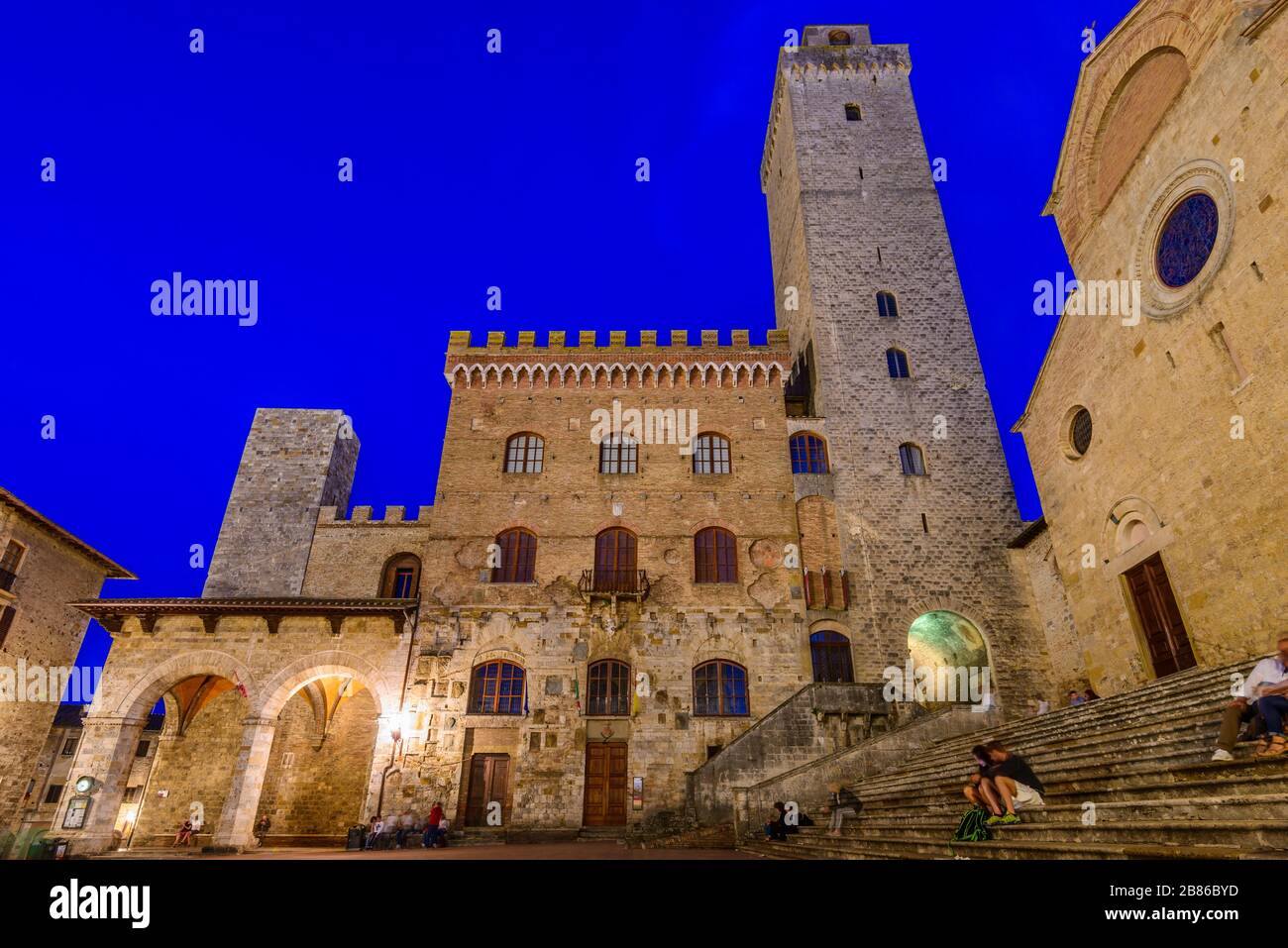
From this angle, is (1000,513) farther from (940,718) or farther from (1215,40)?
(1215,40)

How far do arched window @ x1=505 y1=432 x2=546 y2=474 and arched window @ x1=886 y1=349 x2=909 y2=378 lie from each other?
13.6 m

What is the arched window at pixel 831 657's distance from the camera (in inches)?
797

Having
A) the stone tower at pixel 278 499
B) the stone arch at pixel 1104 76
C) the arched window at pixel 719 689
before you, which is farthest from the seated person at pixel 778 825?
the stone tower at pixel 278 499

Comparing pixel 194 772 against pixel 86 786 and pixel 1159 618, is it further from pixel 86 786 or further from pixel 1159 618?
pixel 1159 618

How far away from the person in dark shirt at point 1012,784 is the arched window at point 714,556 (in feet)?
40.8

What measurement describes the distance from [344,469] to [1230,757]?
28.4 m

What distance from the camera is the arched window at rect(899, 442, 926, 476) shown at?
23.0 m

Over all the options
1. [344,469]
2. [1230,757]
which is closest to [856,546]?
[1230,757]

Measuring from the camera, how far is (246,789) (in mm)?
16922

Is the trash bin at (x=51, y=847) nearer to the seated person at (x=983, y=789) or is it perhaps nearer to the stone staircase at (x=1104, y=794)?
the stone staircase at (x=1104, y=794)

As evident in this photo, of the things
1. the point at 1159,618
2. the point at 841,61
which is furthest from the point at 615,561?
the point at 841,61

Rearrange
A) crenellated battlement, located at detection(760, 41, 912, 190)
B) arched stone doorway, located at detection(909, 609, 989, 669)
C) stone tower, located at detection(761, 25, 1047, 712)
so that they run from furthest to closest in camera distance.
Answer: crenellated battlement, located at detection(760, 41, 912, 190)
arched stone doorway, located at detection(909, 609, 989, 669)
stone tower, located at detection(761, 25, 1047, 712)

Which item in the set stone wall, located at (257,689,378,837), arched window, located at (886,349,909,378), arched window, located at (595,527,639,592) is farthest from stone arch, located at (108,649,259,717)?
arched window, located at (886,349,909,378)

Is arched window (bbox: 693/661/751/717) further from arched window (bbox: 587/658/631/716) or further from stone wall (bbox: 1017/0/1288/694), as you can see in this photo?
stone wall (bbox: 1017/0/1288/694)
